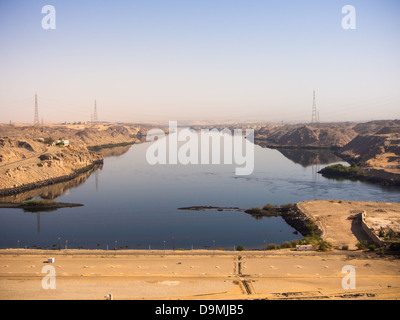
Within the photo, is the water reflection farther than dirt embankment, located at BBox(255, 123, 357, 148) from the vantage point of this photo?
No

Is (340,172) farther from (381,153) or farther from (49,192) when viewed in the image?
(49,192)

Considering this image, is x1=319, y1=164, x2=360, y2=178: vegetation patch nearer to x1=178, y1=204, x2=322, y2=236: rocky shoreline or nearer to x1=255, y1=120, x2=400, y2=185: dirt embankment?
x1=255, y1=120, x2=400, y2=185: dirt embankment

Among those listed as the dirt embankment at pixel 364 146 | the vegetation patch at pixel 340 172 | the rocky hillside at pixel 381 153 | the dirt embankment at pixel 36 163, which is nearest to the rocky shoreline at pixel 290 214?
the dirt embankment at pixel 364 146

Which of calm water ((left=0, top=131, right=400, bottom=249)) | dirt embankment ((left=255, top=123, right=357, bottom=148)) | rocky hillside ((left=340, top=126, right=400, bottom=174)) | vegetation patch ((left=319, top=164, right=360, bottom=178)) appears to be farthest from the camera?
dirt embankment ((left=255, top=123, right=357, bottom=148))

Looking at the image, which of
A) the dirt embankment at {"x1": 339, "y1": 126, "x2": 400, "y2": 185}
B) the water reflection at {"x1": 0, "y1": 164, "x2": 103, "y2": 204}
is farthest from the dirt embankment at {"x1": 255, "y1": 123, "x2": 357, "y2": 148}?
the water reflection at {"x1": 0, "y1": 164, "x2": 103, "y2": 204}

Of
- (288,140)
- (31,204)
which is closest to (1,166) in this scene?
(31,204)

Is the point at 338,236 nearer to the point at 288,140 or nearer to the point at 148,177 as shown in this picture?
the point at 148,177

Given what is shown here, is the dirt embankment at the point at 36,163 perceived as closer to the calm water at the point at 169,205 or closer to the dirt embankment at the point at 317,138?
the calm water at the point at 169,205

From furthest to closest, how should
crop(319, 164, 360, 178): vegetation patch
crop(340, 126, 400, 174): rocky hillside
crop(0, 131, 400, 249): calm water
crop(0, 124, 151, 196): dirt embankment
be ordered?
1. crop(340, 126, 400, 174): rocky hillside
2. crop(319, 164, 360, 178): vegetation patch
3. crop(0, 124, 151, 196): dirt embankment
4. crop(0, 131, 400, 249): calm water

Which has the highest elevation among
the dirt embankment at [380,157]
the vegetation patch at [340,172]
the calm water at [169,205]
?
the dirt embankment at [380,157]
